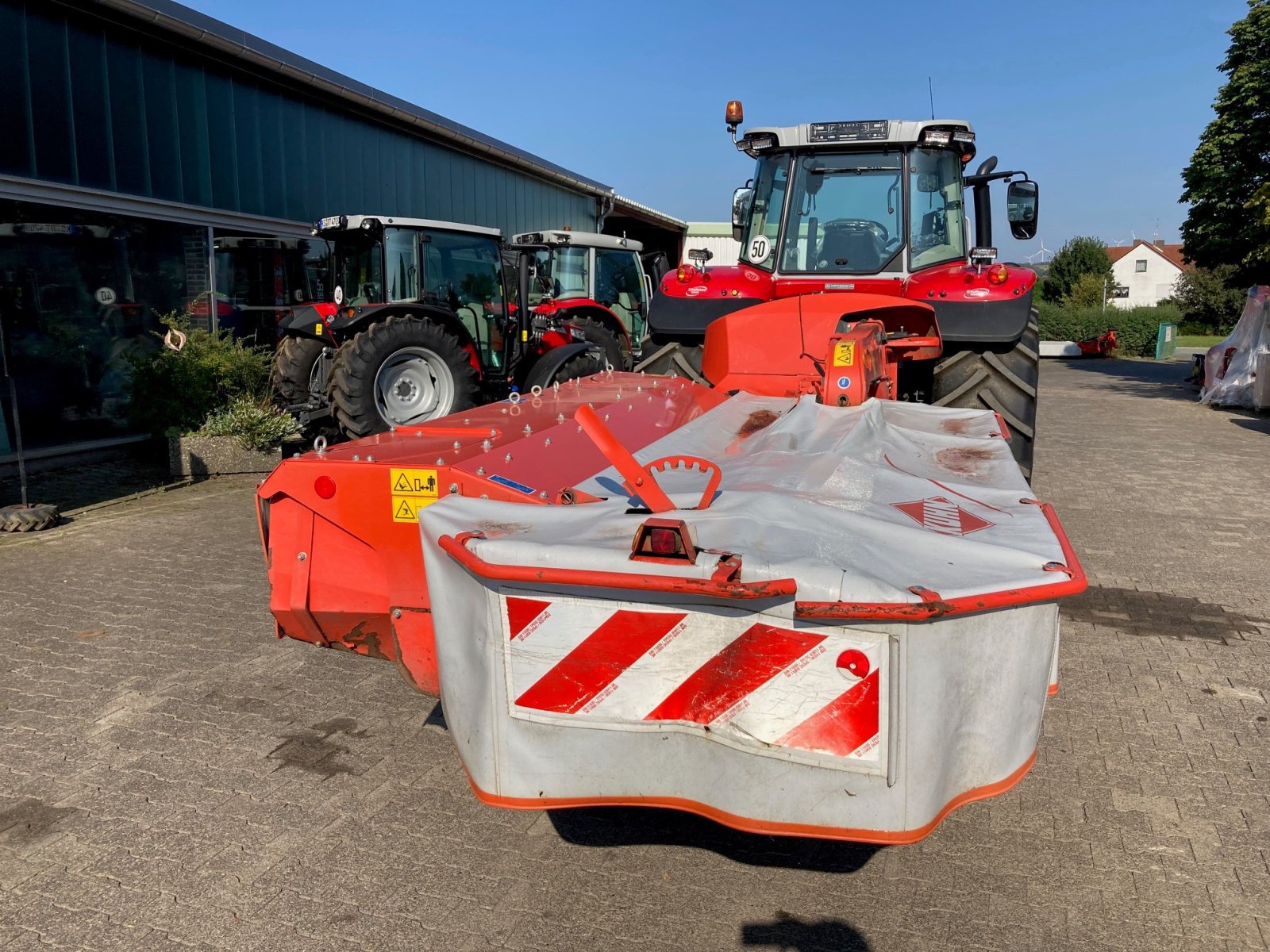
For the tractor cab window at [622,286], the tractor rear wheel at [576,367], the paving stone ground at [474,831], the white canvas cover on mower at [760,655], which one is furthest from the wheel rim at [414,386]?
the white canvas cover on mower at [760,655]

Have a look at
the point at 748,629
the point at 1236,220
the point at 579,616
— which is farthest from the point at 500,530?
the point at 1236,220

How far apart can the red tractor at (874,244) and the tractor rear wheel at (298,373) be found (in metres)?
4.18

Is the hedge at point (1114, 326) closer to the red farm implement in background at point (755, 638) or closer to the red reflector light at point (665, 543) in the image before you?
the red farm implement in background at point (755, 638)

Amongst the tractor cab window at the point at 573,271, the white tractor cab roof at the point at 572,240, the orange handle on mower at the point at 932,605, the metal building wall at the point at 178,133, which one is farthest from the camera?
the tractor cab window at the point at 573,271

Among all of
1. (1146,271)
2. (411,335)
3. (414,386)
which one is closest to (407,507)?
(411,335)

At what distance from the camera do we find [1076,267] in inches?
2067

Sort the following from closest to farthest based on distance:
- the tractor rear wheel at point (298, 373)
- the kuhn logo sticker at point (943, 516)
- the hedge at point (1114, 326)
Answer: the kuhn logo sticker at point (943, 516)
the tractor rear wheel at point (298, 373)
the hedge at point (1114, 326)

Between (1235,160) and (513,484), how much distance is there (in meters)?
24.5

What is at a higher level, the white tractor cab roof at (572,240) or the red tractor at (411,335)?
the white tractor cab roof at (572,240)

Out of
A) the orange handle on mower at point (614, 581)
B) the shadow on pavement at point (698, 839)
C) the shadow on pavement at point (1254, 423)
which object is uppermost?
the orange handle on mower at point (614, 581)

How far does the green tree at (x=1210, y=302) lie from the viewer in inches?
1686

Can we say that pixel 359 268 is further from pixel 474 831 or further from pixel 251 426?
pixel 474 831

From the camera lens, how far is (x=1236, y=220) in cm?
2114

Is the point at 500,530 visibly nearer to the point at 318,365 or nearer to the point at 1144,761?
the point at 1144,761
